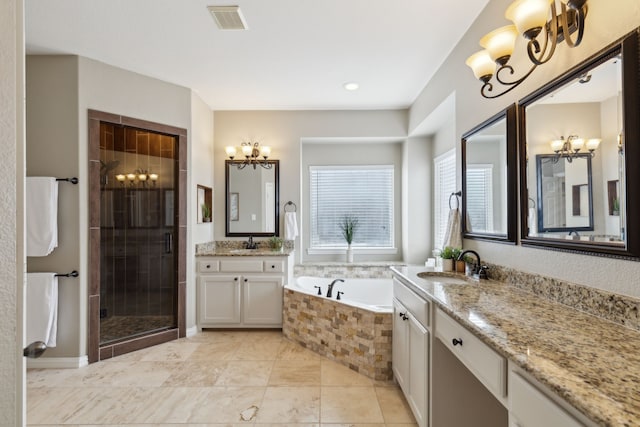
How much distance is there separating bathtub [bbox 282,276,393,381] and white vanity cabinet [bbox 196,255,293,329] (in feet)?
0.72

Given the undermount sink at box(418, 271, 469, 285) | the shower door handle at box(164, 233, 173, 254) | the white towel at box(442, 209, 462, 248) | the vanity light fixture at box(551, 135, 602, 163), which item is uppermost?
the vanity light fixture at box(551, 135, 602, 163)

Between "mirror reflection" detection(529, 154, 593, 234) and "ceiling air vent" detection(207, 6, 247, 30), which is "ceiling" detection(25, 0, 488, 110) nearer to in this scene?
"ceiling air vent" detection(207, 6, 247, 30)

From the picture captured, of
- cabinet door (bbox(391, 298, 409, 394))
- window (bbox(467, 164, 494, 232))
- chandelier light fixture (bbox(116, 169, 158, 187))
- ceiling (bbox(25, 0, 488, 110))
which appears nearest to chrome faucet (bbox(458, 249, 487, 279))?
window (bbox(467, 164, 494, 232))

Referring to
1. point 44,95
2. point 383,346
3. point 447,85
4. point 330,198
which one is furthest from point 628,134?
point 44,95

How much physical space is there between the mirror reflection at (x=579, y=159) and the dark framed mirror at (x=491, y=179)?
146mm

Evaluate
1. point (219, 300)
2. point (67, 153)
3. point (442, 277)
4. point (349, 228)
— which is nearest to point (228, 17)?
point (67, 153)

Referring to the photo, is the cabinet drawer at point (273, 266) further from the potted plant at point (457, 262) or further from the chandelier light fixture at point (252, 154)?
the potted plant at point (457, 262)

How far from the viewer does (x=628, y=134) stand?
1.10 meters

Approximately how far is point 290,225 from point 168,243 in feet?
4.65

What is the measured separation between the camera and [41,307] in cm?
261

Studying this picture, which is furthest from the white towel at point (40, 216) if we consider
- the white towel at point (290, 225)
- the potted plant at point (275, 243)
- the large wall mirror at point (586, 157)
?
the large wall mirror at point (586, 157)

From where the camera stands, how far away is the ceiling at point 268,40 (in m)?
2.11

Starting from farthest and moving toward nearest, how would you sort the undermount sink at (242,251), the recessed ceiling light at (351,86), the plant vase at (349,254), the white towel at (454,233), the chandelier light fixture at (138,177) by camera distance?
the plant vase at (349,254), the undermount sink at (242,251), the recessed ceiling light at (351,86), the chandelier light fixture at (138,177), the white towel at (454,233)

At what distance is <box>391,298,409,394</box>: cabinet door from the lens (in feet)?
6.80
